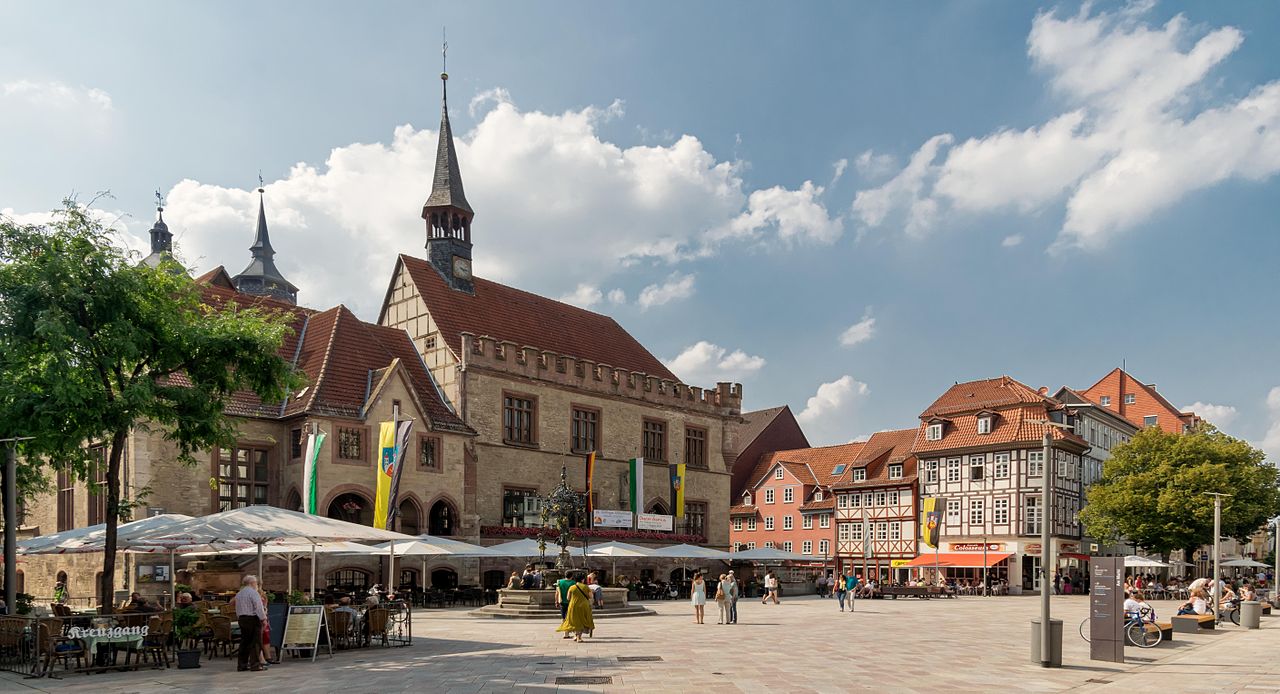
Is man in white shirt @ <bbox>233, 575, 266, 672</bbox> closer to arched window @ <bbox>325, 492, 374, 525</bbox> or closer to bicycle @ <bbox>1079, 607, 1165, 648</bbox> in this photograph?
bicycle @ <bbox>1079, 607, 1165, 648</bbox>

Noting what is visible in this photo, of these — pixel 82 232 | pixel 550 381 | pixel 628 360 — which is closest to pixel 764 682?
pixel 82 232

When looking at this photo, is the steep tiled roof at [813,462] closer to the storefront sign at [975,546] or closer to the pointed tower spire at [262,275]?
the storefront sign at [975,546]

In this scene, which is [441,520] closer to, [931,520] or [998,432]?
[931,520]

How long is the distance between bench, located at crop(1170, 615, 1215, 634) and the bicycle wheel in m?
3.96

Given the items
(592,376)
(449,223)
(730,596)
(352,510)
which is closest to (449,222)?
(449,223)

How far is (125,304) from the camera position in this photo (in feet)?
63.2

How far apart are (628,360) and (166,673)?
4119cm

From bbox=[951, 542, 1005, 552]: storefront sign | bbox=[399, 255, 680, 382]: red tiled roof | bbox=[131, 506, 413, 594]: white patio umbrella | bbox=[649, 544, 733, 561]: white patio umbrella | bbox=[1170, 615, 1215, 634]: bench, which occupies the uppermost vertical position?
bbox=[399, 255, 680, 382]: red tiled roof

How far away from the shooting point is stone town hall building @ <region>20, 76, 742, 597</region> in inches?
1442

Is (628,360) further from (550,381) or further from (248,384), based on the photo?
(248,384)

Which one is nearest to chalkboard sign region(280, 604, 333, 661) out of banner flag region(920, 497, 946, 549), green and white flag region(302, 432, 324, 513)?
green and white flag region(302, 432, 324, 513)

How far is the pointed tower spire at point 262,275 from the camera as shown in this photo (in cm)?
9294

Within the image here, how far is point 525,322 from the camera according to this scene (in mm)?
52750

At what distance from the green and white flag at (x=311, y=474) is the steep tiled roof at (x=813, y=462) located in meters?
44.7
